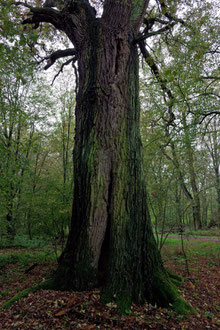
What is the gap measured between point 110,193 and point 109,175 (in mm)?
294

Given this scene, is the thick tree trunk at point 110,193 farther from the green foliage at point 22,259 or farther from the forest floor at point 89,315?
the green foliage at point 22,259

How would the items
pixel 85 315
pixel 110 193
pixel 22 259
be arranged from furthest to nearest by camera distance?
pixel 22 259 → pixel 110 193 → pixel 85 315

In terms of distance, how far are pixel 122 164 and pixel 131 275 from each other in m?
1.70

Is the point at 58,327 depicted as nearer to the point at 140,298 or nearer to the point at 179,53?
the point at 140,298

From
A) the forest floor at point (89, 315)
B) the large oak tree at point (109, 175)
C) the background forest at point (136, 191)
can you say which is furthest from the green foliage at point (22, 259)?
the large oak tree at point (109, 175)

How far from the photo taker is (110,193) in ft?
10.3

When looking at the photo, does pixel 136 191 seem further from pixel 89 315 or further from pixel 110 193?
pixel 89 315

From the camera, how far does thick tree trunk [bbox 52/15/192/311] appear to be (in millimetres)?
2891

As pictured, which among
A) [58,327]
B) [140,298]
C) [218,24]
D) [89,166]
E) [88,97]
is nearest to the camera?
[58,327]

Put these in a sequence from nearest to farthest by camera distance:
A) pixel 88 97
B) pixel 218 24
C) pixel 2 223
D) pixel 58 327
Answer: pixel 58 327 < pixel 88 97 < pixel 2 223 < pixel 218 24

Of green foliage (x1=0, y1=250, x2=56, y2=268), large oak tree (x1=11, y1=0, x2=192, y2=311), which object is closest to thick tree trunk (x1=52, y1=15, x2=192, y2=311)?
large oak tree (x1=11, y1=0, x2=192, y2=311)

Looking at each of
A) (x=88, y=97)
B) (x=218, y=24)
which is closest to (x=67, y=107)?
(x=218, y=24)

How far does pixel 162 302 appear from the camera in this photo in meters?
2.90

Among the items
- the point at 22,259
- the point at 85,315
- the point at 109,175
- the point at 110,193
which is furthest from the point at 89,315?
the point at 22,259
